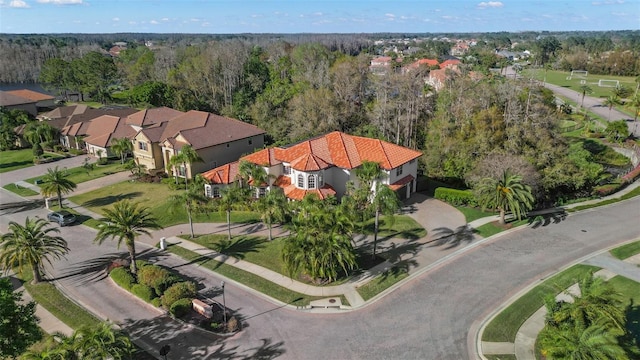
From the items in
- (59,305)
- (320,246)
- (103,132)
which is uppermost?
(103,132)

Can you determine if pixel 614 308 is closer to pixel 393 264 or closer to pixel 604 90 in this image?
pixel 393 264

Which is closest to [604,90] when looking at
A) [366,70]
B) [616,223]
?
[366,70]

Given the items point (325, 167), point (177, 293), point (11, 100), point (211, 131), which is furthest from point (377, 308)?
point (11, 100)

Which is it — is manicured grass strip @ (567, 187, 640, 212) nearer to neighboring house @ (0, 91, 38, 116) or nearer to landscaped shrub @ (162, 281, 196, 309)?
landscaped shrub @ (162, 281, 196, 309)

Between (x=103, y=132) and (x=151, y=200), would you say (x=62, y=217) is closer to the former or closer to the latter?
(x=151, y=200)

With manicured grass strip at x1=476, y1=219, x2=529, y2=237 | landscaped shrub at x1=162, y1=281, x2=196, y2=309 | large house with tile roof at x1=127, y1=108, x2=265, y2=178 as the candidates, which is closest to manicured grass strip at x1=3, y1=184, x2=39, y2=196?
large house with tile roof at x1=127, y1=108, x2=265, y2=178

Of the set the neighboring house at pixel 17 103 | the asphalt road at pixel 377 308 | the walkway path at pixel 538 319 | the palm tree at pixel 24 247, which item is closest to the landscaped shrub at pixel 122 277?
the asphalt road at pixel 377 308
